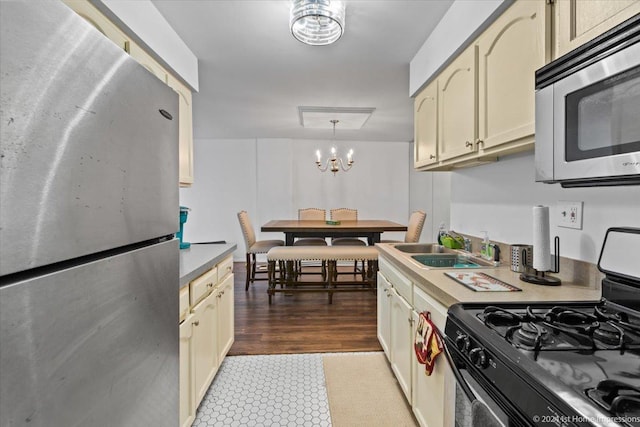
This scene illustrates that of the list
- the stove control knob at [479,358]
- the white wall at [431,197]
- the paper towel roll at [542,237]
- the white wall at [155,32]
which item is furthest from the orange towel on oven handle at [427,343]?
the white wall at [431,197]

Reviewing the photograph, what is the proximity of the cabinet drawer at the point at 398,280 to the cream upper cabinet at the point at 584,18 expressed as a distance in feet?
3.82

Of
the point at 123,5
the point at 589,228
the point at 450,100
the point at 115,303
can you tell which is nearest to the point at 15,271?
the point at 115,303

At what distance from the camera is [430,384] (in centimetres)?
140

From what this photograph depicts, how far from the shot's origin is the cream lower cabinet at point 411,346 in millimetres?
1255

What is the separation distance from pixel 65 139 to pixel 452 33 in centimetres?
201

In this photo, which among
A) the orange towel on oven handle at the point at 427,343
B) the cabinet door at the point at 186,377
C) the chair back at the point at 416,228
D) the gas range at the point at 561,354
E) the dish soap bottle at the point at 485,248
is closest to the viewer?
the gas range at the point at 561,354

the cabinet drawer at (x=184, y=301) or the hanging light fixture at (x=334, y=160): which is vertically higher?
the hanging light fixture at (x=334, y=160)

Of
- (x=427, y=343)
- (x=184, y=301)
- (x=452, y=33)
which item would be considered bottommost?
(x=427, y=343)

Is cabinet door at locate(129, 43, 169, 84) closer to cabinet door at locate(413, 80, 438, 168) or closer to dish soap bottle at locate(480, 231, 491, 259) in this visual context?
cabinet door at locate(413, 80, 438, 168)

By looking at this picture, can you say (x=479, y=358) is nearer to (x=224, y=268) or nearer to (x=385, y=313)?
(x=385, y=313)

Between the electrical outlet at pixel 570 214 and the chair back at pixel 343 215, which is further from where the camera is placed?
the chair back at pixel 343 215

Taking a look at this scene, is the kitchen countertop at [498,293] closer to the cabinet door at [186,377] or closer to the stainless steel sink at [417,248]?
the stainless steel sink at [417,248]

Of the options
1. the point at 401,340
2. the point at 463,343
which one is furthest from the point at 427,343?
the point at 401,340

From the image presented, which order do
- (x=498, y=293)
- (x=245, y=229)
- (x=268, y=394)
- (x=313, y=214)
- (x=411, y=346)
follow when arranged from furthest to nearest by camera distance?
(x=313, y=214), (x=245, y=229), (x=268, y=394), (x=411, y=346), (x=498, y=293)
